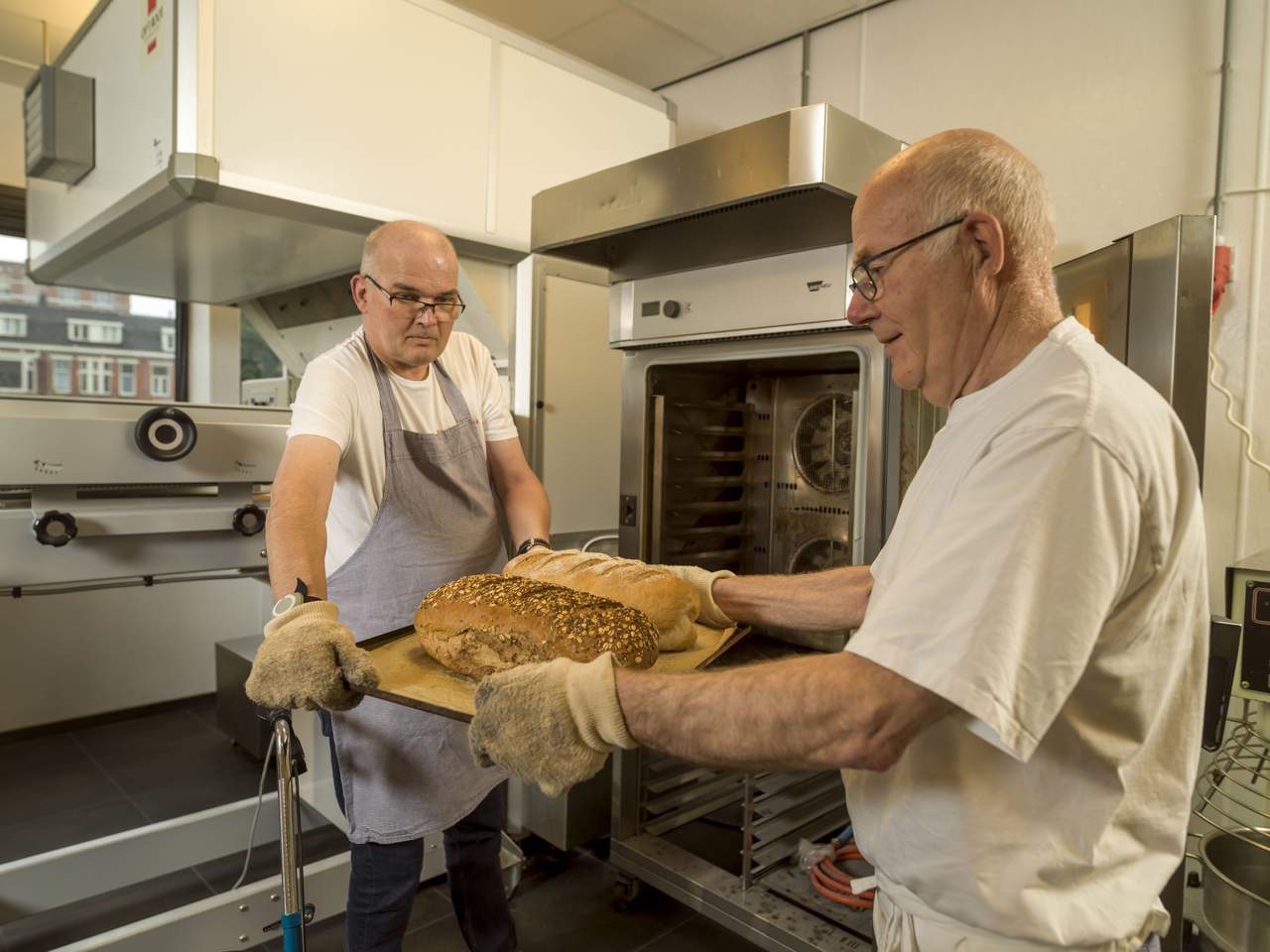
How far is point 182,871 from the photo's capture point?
8.41 ft

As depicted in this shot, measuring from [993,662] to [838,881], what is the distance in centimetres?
160

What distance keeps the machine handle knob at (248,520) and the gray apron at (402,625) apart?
621 mm

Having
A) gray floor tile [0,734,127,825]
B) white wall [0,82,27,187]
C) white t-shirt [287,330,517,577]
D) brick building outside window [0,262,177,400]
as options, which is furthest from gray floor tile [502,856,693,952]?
white wall [0,82,27,187]

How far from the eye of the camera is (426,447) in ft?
5.95

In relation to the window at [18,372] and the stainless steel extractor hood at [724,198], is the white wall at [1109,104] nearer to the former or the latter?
the stainless steel extractor hood at [724,198]

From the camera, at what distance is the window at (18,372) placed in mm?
3957

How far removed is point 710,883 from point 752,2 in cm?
287

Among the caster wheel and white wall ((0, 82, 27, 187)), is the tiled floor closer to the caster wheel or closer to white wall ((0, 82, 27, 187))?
the caster wheel

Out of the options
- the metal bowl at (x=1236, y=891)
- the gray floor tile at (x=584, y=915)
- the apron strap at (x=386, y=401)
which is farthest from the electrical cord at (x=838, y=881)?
the apron strap at (x=386, y=401)

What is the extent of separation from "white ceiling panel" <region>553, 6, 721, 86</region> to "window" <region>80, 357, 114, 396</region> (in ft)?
9.48

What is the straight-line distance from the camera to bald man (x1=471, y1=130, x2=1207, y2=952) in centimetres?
71

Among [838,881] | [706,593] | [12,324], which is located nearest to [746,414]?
[706,593]

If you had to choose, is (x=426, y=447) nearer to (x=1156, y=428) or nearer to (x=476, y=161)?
(x=476, y=161)

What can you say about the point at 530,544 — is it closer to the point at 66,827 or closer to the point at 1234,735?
the point at 1234,735
